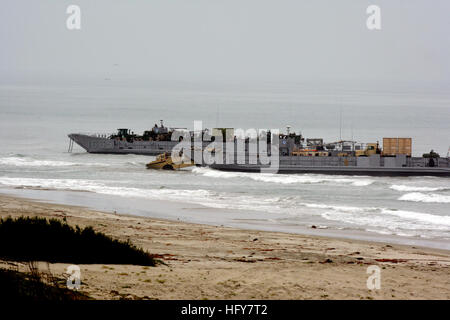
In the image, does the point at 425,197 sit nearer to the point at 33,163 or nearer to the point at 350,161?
the point at 350,161

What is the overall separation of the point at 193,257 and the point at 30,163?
4207 cm

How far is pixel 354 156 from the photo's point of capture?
52.0m

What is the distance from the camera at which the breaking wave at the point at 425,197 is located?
36969 millimetres

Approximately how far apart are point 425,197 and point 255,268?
25086 millimetres

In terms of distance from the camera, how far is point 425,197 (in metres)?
37.9

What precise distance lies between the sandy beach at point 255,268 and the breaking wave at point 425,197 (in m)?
16.0

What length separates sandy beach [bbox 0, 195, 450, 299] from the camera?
41.5 ft
